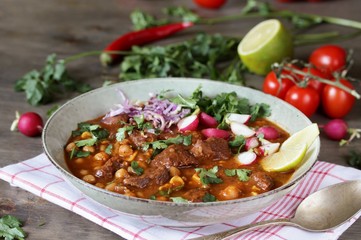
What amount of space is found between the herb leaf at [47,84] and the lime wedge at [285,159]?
5.90 feet

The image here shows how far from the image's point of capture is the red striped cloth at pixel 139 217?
281 centimetres

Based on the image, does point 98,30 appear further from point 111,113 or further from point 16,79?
point 111,113

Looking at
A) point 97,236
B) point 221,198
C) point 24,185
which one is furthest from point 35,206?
point 221,198

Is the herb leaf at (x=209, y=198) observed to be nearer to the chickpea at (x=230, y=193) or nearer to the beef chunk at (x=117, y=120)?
the chickpea at (x=230, y=193)

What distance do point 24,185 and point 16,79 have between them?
1.60 metres

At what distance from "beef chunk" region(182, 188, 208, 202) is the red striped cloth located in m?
0.19

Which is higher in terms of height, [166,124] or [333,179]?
[166,124]

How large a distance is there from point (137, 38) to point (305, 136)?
2456 mm

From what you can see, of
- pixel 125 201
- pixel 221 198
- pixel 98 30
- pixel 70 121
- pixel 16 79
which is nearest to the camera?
pixel 125 201

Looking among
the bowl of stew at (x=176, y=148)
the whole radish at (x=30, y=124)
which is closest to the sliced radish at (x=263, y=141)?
the bowl of stew at (x=176, y=148)

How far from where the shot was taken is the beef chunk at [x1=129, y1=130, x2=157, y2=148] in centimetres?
318

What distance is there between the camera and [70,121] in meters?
3.35

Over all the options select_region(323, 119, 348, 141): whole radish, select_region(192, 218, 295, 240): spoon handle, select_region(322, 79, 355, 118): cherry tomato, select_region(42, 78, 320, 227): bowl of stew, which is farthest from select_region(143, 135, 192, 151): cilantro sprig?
select_region(322, 79, 355, 118): cherry tomato

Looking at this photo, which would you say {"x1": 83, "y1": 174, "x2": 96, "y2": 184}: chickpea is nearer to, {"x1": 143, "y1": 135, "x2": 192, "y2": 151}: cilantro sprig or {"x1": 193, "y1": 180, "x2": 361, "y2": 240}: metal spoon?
{"x1": 143, "y1": 135, "x2": 192, "y2": 151}: cilantro sprig
